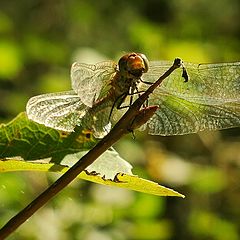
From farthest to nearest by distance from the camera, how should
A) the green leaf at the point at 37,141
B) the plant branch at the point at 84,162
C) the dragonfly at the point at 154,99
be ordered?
the dragonfly at the point at 154,99
the green leaf at the point at 37,141
the plant branch at the point at 84,162

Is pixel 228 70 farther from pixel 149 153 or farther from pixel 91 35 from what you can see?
pixel 91 35

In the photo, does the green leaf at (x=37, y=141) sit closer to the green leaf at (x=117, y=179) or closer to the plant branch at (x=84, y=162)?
the green leaf at (x=117, y=179)

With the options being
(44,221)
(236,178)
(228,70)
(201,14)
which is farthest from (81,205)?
(201,14)

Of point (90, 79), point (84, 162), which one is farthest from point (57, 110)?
point (84, 162)

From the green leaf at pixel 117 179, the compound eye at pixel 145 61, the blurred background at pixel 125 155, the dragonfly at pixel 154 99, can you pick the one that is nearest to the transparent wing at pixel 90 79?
the dragonfly at pixel 154 99

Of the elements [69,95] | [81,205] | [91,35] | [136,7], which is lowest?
[69,95]

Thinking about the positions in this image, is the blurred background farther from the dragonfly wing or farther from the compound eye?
the compound eye

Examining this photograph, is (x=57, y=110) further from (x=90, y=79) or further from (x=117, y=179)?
(x=117, y=179)
